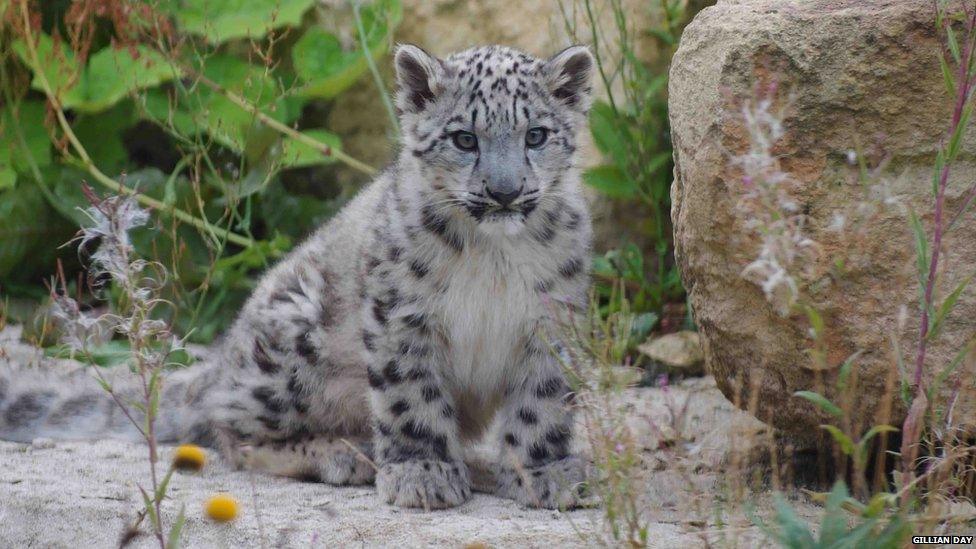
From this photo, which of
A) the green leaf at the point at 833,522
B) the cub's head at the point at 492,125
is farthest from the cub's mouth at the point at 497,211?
the green leaf at the point at 833,522

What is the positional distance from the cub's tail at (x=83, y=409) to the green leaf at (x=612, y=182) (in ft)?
8.55

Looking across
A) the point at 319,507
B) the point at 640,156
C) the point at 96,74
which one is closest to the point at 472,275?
the point at 319,507

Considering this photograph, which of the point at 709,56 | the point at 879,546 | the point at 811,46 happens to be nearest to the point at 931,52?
the point at 811,46

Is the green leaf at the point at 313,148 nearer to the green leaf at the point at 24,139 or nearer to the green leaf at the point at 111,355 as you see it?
the green leaf at the point at 111,355

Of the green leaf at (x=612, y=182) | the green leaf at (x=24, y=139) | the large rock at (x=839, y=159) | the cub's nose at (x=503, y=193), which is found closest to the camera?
the large rock at (x=839, y=159)

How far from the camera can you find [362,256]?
18.2ft

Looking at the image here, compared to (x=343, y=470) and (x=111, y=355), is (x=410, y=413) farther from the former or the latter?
(x=111, y=355)

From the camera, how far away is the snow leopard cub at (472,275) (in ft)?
16.7

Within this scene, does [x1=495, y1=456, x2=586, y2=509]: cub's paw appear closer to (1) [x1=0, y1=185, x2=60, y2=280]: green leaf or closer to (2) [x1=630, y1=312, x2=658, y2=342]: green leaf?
(2) [x1=630, y1=312, x2=658, y2=342]: green leaf

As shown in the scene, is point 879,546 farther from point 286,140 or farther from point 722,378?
point 286,140

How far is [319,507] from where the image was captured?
4969 millimetres

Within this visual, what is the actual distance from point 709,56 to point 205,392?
9.10 ft

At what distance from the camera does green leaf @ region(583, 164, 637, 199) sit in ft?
24.5

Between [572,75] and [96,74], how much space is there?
401 centimetres
